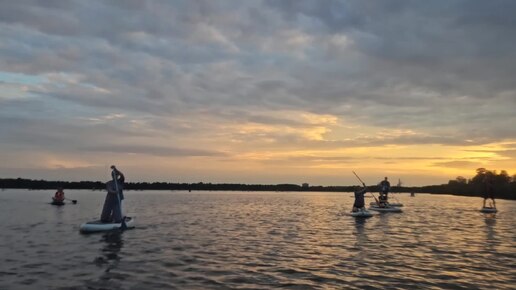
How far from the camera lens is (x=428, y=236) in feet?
103

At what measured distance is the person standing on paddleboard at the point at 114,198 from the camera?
31.2m

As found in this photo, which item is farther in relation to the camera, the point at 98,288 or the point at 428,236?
the point at 428,236

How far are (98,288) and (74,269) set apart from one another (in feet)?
12.9

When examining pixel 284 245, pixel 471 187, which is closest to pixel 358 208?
pixel 284 245

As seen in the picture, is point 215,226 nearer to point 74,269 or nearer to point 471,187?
point 74,269

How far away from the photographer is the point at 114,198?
105 feet

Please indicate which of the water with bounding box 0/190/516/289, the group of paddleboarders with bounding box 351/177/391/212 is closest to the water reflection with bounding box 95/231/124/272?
the water with bounding box 0/190/516/289

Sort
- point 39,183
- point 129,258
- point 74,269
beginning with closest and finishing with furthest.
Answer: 1. point 74,269
2. point 129,258
3. point 39,183

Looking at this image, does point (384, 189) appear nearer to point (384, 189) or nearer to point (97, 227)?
point (384, 189)

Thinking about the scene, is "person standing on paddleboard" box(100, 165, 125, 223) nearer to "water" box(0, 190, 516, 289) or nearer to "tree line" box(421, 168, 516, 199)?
"water" box(0, 190, 516, 289)

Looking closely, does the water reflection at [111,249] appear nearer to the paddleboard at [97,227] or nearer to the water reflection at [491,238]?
the paddleboard at [97,227]

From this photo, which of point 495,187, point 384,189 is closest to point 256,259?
point 384,189

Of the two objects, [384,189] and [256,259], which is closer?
[256,259]

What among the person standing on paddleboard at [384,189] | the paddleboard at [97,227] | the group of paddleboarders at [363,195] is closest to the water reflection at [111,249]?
the paddleboard at [97,227]
